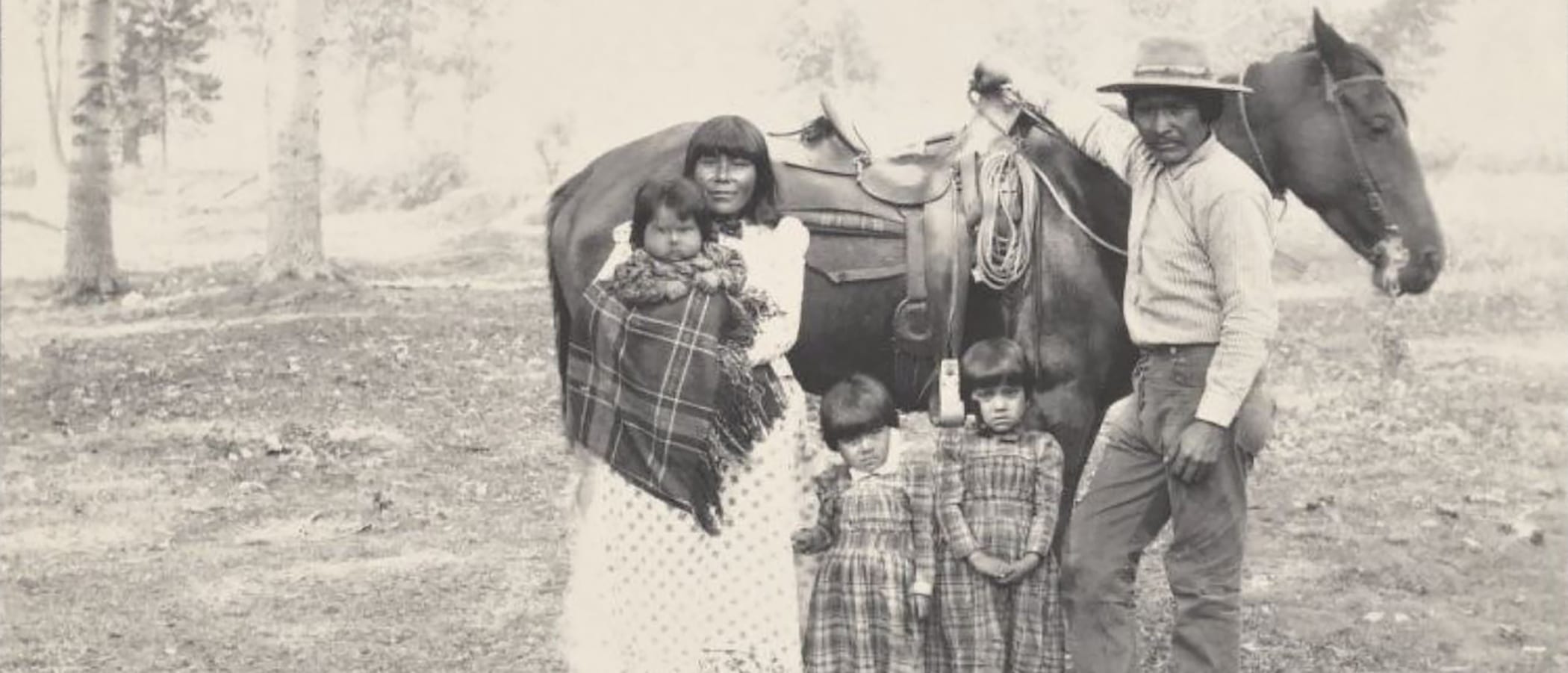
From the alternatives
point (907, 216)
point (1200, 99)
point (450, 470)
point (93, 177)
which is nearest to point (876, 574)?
point (907, 216)

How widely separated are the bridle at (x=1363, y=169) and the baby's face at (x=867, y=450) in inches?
59.5

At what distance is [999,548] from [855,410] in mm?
499

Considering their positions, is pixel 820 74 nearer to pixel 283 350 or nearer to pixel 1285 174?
pixel 283 350

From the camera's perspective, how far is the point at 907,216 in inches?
176

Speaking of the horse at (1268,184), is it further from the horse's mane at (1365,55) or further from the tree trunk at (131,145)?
the tree trunk at (131,145)

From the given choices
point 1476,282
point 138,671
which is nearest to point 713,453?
point 138,671

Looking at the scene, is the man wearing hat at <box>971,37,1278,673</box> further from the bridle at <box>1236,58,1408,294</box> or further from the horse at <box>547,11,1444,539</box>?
the bridle at <box>1236,58,1408,294</box>

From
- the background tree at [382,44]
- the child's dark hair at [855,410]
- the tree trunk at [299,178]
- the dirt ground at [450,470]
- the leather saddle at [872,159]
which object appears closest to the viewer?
the child's dark hair at [855,410]

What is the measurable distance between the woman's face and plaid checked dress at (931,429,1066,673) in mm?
821

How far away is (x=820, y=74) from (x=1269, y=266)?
952 centimetres

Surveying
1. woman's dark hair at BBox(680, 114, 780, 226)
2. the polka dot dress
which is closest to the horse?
woman's dark hair at BBox(680, 114, 780, 226)

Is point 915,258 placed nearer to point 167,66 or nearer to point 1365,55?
point 1365,55

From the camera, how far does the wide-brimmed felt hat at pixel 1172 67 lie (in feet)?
11.5

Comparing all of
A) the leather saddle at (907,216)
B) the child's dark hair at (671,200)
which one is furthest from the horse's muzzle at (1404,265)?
the child's dark hair at (671,200)
